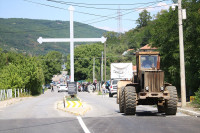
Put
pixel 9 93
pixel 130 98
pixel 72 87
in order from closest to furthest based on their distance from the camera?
pixel 130 98
pixel 72 87
pixel 9 93

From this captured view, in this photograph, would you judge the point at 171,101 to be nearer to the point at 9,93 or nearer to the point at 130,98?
the point at 130,98

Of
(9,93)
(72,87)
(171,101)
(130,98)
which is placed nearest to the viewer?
(130,98)

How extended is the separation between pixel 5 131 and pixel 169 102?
336 inches

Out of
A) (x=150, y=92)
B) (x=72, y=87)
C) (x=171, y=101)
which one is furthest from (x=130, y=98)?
(x=72, y=87)

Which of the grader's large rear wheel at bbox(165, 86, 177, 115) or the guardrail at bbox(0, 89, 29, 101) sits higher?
the grader's large rear wheel at bbox(165, 86, 177, 115)

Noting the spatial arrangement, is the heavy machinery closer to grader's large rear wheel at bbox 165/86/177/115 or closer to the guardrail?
grader's large rear wheel at bbox 165/86/177/115

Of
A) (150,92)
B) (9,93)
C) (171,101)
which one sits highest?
(150,92)

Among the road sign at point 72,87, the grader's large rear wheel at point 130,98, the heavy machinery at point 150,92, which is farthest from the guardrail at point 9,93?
the grader's large rear wheel at point 130,98

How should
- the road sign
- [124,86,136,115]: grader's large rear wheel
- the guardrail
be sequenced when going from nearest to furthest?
[124,86,136,115]: grader's large rear wheel → the road sign → the guardrail

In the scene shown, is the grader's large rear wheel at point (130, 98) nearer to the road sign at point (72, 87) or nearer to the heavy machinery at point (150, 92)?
the heavy machinery at point (150, 92)

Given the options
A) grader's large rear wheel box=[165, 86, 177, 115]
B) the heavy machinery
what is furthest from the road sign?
grader's large rear wheel box=[165, 86, 177, 115]

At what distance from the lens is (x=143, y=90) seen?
759 inches

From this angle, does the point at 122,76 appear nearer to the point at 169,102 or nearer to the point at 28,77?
the point at 28,77

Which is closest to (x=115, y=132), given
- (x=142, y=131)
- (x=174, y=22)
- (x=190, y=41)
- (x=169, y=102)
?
(x=142, y=131)
